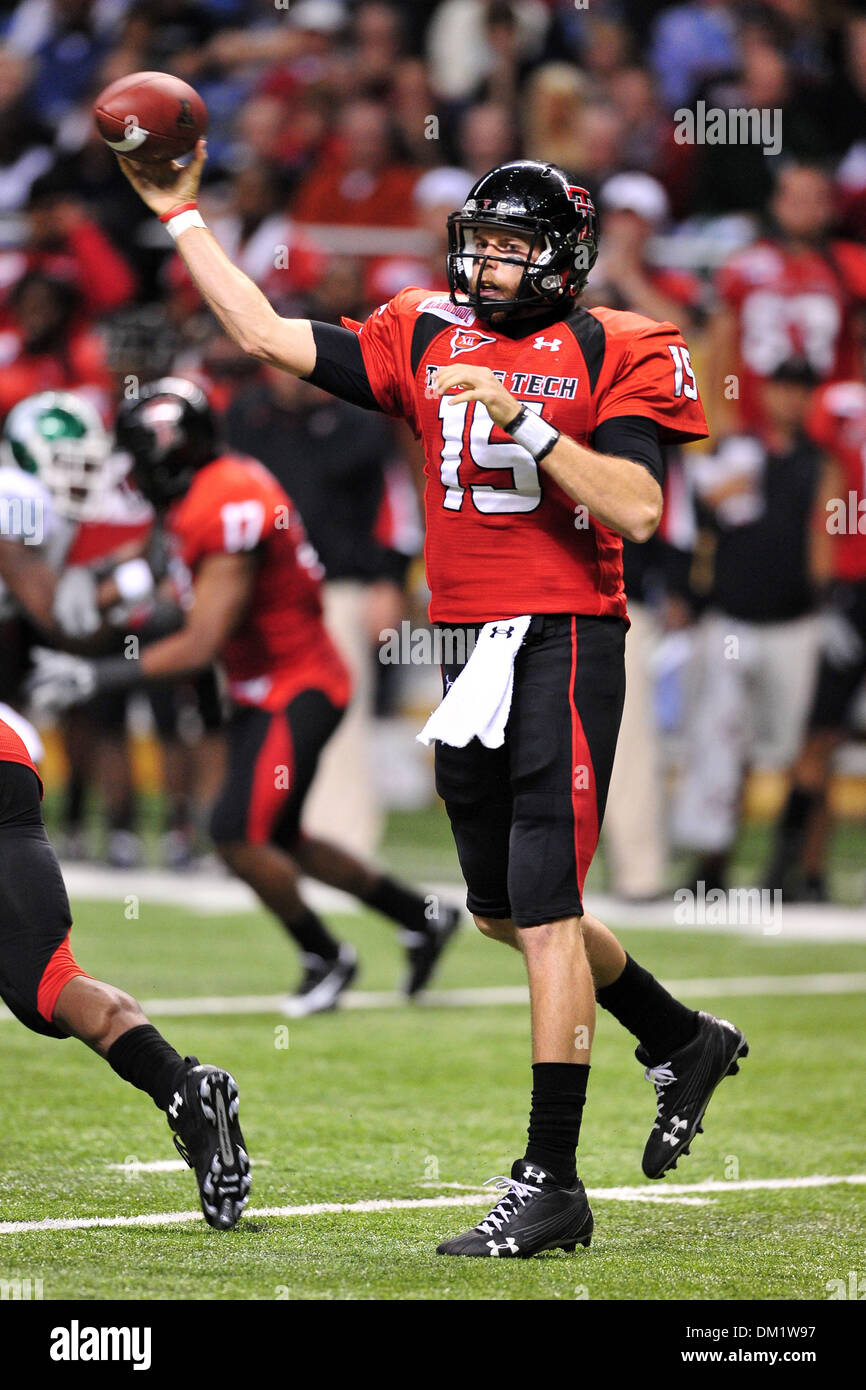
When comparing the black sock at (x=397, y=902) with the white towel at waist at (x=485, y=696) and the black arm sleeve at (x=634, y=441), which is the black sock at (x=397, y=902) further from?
the black arm sleeve at (x=634, y=441)

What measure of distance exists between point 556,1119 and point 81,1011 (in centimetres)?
98

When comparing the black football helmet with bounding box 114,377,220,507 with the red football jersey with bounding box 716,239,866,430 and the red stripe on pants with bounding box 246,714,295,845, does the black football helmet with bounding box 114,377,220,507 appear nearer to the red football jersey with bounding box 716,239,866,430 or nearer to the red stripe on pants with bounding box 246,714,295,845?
the red stripe on pants with bounding box 246,714,295,845

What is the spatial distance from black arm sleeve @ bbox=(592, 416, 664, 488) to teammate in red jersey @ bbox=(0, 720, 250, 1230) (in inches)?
54.3

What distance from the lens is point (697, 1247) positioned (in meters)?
4.49

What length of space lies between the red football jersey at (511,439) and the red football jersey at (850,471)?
253 inches

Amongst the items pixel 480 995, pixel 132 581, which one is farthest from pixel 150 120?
pixel 480 995

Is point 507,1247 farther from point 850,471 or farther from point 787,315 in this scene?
point 787,315

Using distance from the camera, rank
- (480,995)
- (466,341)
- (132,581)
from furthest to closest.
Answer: (480,995), (132,581), (466,341)

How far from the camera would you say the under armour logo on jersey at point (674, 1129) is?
492 cm

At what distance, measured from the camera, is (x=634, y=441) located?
457 centimetres
